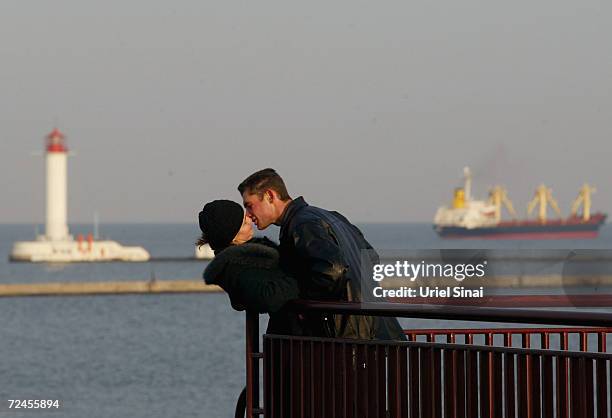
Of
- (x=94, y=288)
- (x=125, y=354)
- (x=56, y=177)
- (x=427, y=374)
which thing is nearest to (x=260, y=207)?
(x=427, y=374)

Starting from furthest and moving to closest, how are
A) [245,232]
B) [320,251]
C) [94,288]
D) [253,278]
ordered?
1. [94,288]
2. [245,232]
3. [253,278]
4. [320,251]

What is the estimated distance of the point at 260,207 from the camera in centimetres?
693

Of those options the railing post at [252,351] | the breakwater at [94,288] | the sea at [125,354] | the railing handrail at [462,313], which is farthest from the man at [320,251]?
the breakwater at [94,288]

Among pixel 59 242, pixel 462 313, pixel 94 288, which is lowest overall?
pixel 462 313

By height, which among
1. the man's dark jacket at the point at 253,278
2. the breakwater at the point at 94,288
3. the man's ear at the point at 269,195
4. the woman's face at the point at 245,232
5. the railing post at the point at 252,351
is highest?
the breakwater at the point at 94,288

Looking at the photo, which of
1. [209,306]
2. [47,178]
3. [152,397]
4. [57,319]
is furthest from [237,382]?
[47,178]

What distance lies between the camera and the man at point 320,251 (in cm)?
678

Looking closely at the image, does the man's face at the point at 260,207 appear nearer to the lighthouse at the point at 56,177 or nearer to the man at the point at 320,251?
the man at the point at 320,251

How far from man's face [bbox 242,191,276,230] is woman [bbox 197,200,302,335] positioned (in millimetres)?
46

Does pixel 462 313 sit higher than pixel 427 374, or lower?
higher

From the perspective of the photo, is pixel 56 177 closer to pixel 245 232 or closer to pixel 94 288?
pixel 94 288

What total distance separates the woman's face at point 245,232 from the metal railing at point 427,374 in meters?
0.36

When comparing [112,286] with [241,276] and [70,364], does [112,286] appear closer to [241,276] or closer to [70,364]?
[70,364]

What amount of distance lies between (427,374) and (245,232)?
1.18 m
